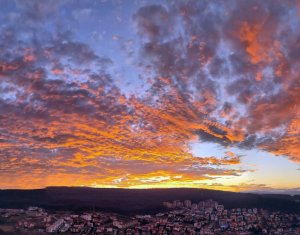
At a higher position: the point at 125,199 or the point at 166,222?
the point at 125,199

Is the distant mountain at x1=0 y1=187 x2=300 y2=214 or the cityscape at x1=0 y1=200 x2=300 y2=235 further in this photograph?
the distant mountain at x1=0 y1=187 x2=300 y2=214

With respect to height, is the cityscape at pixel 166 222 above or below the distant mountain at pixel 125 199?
below

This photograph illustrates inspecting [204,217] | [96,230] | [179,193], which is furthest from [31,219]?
[179,193]

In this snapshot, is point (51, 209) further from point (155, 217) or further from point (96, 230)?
point (155, 217)

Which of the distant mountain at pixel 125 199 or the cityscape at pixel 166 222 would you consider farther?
the distant mountain at pixel 125 199
